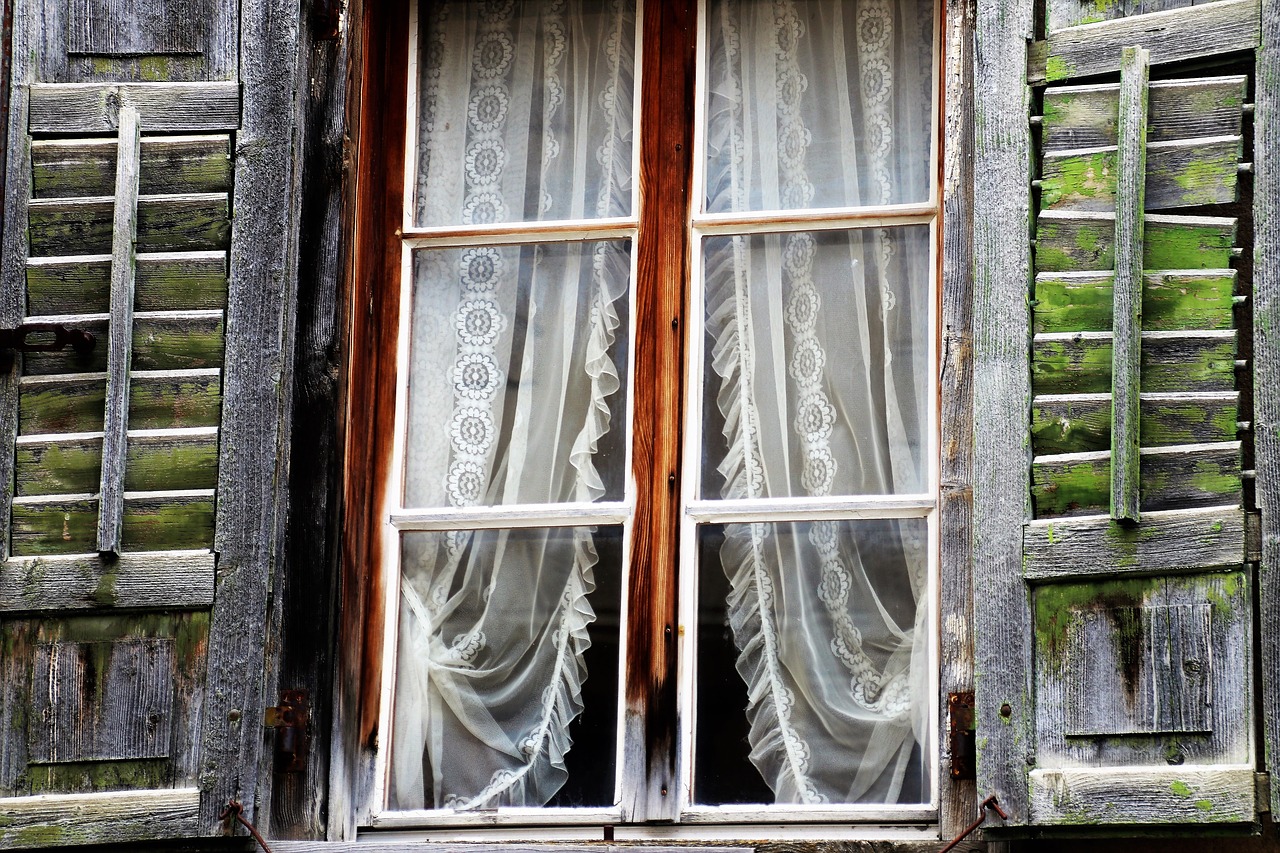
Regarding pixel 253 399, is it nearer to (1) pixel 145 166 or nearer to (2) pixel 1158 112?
(1) pixel 145 166

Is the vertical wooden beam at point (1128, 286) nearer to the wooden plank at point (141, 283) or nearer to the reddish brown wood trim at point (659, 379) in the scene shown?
the reddish brown wood trim at point (659, 379)

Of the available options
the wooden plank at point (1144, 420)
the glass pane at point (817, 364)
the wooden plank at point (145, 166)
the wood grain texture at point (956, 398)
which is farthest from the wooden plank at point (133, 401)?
the wooden plank at point (1144, 420)

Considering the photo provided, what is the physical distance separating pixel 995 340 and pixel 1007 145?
0.38m

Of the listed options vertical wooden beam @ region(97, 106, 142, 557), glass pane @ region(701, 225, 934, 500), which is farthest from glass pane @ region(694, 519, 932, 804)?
vertical wooden beam @ region(97, 106, 142, 557)

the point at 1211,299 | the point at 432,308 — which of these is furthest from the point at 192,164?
the point at 1211,299

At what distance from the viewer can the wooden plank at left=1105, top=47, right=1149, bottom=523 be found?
2891mm

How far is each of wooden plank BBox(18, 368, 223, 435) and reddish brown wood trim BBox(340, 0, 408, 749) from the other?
0.94 ft

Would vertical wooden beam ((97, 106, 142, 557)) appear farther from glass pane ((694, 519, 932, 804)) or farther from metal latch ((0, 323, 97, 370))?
glass pane ((694, 519, 932, 804))

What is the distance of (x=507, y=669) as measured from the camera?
332 cm

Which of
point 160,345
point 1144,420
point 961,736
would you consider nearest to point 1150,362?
point 1144,420

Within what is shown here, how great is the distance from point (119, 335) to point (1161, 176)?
1.97 m

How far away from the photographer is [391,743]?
332 centimetres

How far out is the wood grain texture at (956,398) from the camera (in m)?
3.07

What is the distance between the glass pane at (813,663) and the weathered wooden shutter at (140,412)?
0.87m
